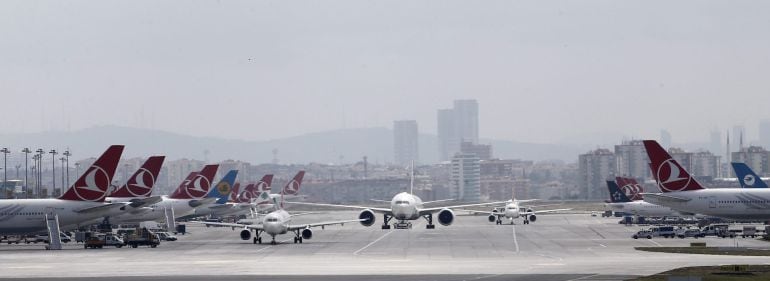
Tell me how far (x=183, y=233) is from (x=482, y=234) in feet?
121

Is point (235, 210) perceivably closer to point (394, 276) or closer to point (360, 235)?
point (360, 235)

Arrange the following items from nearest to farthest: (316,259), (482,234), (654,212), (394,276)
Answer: (394,276), (316,259), (482,234), (654,212)

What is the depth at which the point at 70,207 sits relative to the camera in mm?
109875

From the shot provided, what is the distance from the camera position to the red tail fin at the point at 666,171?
11725 cm

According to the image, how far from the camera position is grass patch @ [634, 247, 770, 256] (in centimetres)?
9062

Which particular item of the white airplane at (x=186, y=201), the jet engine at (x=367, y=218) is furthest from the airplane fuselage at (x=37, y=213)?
the jet engine at (x=367, y=218)

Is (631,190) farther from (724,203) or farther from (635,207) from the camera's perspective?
(724,203)

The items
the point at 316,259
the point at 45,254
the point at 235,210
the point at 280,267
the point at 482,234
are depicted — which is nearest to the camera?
the point at 280,267

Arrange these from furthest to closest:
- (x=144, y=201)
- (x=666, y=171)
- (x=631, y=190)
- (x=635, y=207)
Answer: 1. (x=631, y=190)
2. (x=635, y=207)
3. (x=666, y=171)
4. (x=144, y=201)

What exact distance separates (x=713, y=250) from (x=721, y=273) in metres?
27.4

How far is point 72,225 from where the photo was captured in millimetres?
111250

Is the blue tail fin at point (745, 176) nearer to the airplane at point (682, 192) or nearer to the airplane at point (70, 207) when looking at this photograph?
the airplane at point (682, 192)

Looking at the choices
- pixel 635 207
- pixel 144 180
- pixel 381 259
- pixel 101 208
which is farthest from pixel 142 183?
pixel 635 207

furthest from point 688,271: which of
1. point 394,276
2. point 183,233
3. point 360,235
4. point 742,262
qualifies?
point 183,233
